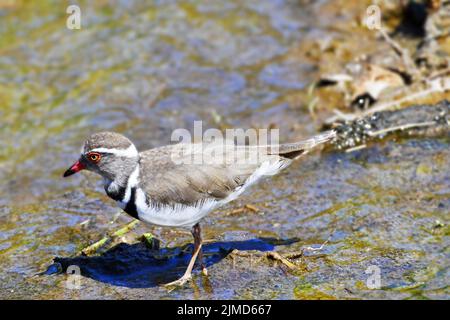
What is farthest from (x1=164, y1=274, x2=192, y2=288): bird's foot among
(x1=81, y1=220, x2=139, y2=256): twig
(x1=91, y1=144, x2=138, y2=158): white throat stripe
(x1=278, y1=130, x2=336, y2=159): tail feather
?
(x1=278, y1=130, x2=336, y2=159): tail feather

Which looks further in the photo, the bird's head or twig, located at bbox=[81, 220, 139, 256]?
twig, located at bbox=[81, 220, 139, 256]

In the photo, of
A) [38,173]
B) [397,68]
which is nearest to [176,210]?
[38,173]

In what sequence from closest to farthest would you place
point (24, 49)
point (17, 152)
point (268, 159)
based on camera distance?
point (268, 159)
point (17, 152)
point (24, 49)

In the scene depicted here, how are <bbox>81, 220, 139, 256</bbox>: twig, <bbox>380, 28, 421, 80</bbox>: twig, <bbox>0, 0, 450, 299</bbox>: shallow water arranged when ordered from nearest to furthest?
<bbox>0, 0, 450, 299</bbox>: shallow water, <bbox>81, 220, 139, 256</bbox>: twig, <bbox>380, 28, 421, 80</bbox>: twig

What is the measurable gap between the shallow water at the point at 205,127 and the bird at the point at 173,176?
28.9 inches

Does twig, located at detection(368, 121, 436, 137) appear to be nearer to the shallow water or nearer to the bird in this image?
the shallow water

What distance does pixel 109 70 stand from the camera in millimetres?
13562

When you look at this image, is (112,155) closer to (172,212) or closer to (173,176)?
(173,176)

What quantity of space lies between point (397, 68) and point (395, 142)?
6.33 feet

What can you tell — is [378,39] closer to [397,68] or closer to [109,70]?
[397,68]

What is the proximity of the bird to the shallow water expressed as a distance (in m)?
0.73

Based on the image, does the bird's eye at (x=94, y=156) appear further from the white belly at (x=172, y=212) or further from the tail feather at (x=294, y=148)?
the tail feather at (x=294, y=148)

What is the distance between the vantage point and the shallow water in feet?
25.9

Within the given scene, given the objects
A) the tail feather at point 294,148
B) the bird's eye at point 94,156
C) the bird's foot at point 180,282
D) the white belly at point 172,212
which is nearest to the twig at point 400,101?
the tail feather at point 294,148
